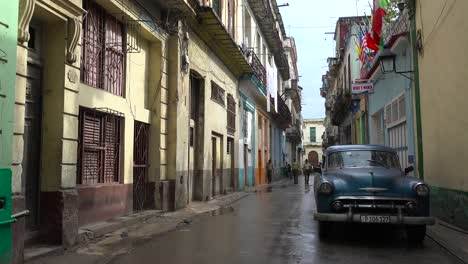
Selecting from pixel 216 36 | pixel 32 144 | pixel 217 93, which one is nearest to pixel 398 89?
pixel 216 36

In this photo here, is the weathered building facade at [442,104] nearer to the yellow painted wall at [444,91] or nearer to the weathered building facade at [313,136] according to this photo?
the yellow painted wall at [444,91]

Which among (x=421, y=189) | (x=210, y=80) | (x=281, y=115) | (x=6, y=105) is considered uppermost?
(x=281, y=115)

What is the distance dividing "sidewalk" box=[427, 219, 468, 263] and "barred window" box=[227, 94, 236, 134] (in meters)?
11.9

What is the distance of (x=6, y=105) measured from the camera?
6.07 meters

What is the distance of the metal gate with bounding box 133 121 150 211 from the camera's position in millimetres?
11461

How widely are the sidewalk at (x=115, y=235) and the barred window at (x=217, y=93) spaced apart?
5.92 m

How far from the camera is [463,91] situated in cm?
901

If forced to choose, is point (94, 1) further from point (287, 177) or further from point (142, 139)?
point (287, 177)

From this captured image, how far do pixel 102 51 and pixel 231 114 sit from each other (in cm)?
1192

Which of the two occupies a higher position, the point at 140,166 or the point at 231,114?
the point at 231,114

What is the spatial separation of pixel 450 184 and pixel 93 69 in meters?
7.73

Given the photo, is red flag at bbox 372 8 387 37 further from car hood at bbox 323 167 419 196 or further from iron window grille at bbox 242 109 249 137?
car hood at bbox 323 167 419 196

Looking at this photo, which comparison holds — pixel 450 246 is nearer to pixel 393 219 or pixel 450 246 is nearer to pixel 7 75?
pixel 393 219

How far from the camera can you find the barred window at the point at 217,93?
18.0 meters
